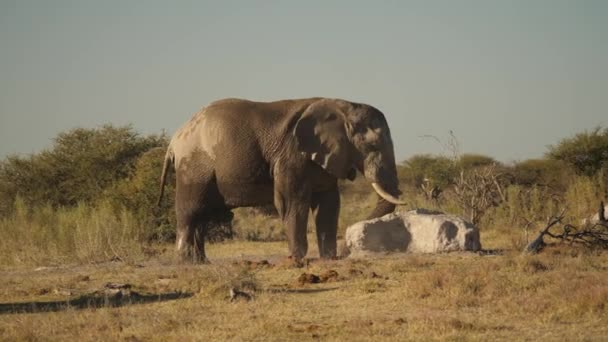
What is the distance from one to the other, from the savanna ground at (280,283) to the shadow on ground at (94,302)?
37 mm

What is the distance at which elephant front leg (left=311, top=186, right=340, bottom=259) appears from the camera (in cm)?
1838

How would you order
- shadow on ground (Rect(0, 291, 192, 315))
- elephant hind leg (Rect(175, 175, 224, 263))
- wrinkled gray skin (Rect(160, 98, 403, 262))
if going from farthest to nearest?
elephant hind leg (Rect(175, 175, 224, 263)) → wrinkled gray skin (Rect(160, 98, 403, 262)) → shadow on ground (Rect(0, 291, 192, 315))

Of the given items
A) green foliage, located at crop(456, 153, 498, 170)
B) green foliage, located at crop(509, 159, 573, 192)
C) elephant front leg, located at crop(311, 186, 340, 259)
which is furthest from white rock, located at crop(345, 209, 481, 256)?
green foliage, located at crop(456, 153, 498, 170)

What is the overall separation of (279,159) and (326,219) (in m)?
1.49

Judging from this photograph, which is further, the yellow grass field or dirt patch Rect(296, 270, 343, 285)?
dirt patch Rect(296, 270, 343, 285)

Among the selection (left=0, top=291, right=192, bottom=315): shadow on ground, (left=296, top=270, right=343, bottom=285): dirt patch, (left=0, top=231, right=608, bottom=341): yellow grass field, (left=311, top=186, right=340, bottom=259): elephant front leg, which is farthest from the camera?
(left=311, top=186, right=340, bottom=259): elephant front leg

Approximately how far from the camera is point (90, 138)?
32812 mm

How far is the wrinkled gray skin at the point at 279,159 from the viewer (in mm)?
17719

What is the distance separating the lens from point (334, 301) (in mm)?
12633

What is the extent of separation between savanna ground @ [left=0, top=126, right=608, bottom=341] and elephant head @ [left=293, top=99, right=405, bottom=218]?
156 centimetres

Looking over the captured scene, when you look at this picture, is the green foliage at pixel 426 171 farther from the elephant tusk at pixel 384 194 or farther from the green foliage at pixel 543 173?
the elephant tusk at pixel 384 194

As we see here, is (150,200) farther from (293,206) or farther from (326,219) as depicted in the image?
(293,206)

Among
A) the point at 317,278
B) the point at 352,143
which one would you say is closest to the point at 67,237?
the point at 352,143

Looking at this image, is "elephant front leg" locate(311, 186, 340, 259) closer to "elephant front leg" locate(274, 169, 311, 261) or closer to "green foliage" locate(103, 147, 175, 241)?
"elephant front leg" locate(274, 169, 311, 261)
